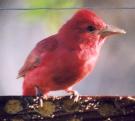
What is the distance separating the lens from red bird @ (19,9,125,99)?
203 centimetres

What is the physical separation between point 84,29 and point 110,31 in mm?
118

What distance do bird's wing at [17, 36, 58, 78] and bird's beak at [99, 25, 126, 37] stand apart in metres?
0.20

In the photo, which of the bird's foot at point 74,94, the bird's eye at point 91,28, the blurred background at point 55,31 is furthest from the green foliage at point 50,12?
the bird's foot at point 74,94

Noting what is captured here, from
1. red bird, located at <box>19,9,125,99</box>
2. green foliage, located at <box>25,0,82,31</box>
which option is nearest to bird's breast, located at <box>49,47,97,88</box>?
red bird, located at <box>19,9,125,99</box>

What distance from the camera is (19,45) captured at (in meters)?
2.09

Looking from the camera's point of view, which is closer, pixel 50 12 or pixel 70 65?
pixel 70 65

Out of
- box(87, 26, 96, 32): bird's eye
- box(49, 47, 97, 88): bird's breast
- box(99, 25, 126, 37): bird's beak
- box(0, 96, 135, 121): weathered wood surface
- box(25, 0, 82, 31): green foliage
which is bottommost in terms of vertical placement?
box(0, 96, 135, 121): weathered wood surface

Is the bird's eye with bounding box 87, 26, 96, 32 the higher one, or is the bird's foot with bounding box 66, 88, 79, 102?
the bird's eye with bounding box 87, 26, 96, 32

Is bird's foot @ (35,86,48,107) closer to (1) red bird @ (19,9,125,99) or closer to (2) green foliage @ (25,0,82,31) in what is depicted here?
(1) red bird @ (19,9,125,99)

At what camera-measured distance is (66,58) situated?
2018 millimetres

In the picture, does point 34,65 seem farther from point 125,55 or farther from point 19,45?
point 125,55

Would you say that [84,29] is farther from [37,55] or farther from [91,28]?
[37,55]

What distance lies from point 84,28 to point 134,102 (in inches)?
14.1

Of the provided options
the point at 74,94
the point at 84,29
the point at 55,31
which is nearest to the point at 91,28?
the point at 84,29
